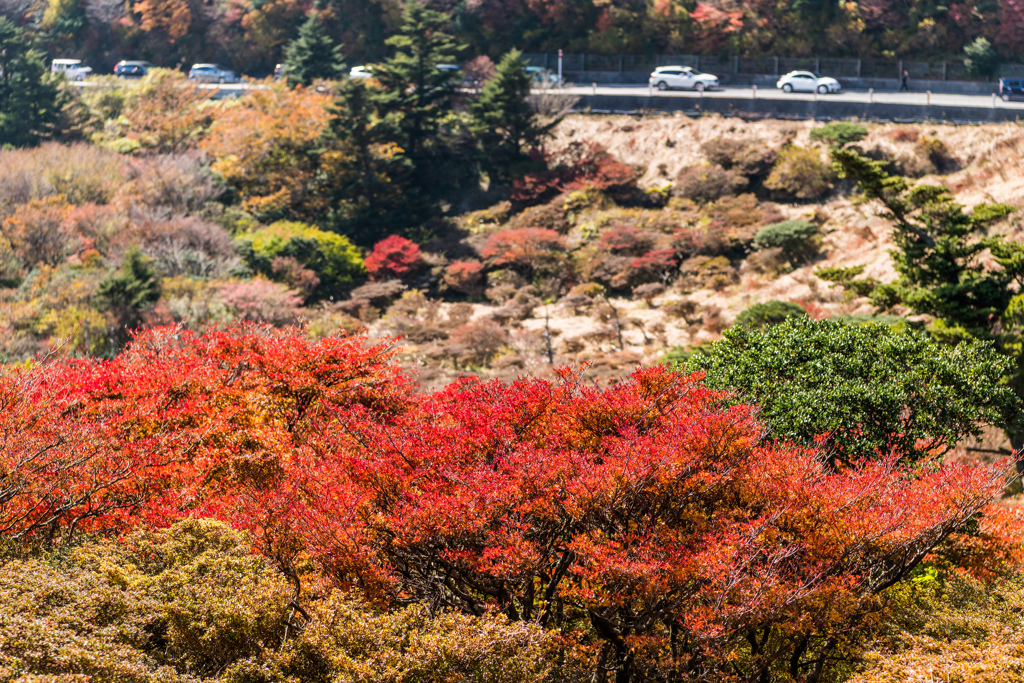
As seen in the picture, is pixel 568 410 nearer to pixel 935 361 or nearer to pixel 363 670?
pixel 363 670

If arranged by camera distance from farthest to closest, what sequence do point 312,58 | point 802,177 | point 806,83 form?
point 312,58 → point 806,83 → point 802,177

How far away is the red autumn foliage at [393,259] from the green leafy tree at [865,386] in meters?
19.5

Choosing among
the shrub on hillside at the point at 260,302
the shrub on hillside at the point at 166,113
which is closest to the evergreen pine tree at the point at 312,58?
the shrub on hillside at the point at 166,113

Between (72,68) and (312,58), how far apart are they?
2110 centimetres

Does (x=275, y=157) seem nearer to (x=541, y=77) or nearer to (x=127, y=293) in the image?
(x=127, y=293)

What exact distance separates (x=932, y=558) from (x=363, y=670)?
9036 millimetres

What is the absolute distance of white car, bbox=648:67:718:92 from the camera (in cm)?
4341

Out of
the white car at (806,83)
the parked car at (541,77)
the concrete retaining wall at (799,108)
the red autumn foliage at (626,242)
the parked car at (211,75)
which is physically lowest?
the red autumn foliage at (626,242)

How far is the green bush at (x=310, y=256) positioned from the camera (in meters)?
32.6

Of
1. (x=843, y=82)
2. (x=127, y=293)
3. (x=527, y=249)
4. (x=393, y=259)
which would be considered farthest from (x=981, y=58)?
(x=127, y=293)

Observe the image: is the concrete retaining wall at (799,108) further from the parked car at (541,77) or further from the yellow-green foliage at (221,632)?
the yellow-green foliage at (221,632)

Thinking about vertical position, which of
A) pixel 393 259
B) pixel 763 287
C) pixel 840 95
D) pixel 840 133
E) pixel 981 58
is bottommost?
pixel 763 287

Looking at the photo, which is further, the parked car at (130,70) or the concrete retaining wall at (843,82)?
the parked car at (130,70)

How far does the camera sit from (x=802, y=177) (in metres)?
34.1
